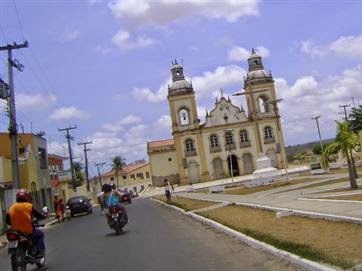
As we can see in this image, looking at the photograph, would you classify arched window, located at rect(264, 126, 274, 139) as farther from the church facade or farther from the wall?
the wall

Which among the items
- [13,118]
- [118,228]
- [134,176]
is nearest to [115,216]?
[118,228]

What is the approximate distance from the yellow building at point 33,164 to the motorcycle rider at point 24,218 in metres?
34.0

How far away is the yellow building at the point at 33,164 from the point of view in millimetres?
47188

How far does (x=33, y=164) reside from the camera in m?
50.1

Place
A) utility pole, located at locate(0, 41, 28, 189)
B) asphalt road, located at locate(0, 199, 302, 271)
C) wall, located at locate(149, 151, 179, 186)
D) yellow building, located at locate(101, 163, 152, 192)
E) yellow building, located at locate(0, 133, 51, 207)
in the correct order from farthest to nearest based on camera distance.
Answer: yellow building, located at locate(101, 163, 152, 192) → wall, located at locate(149, 151, 179, 186) → yellow building, located at locate(0, 133, 51, 207) → utility pole, located at locate(0, 41, 28, 189) → asphalt road, located at locate(0, 199, 302, 271)

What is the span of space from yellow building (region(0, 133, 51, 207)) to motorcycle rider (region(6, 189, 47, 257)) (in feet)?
111

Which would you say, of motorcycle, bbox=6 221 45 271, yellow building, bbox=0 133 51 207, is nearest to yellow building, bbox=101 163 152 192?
yellow building, bbox=0 133 51 207

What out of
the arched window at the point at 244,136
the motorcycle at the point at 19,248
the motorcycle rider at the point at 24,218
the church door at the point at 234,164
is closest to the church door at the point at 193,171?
the church door at the point at 234,164

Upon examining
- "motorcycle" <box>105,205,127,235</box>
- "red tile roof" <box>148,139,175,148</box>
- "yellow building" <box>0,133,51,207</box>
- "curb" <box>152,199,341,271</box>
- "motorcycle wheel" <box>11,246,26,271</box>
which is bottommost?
"curb" <box>152,199,341,271</box>

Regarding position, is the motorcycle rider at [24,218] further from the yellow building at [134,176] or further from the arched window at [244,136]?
the yellow building at [134,176]

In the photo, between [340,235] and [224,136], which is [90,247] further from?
[224,136]

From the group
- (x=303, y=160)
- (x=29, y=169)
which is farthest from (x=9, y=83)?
(x=303, y=160)

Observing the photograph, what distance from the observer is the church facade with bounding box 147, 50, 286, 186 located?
306 feet

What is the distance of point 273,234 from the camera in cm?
1338
